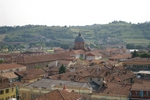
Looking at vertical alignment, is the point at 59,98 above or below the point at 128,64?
above

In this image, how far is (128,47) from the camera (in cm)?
16388

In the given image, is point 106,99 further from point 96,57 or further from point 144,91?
point 96,57

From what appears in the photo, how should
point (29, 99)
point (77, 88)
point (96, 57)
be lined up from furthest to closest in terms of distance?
1. point (96, 57)
2. point (29, 99)
3. point (77, 88)

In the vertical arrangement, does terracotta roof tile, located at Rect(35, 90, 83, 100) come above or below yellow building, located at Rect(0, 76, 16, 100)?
above

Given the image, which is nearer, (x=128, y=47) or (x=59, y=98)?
(x=59, y=98)

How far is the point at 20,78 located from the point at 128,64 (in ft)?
94.8

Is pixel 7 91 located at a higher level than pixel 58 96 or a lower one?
lower

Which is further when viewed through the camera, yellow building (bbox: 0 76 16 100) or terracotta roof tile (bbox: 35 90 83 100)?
yellow building (bbox: 0 76 16 100)

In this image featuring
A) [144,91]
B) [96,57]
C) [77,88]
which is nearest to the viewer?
[144,91]

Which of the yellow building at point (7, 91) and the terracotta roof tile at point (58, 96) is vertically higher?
the terracotta roof tile at point (58, 96)

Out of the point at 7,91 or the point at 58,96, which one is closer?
the point at 58,96

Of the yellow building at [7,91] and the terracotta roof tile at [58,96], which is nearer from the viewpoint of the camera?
the terracotta roof tile at [58,96]

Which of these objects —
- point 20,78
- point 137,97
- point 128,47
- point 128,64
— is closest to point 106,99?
point 137,97

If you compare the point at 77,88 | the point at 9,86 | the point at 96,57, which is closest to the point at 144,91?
the point at 77,88
